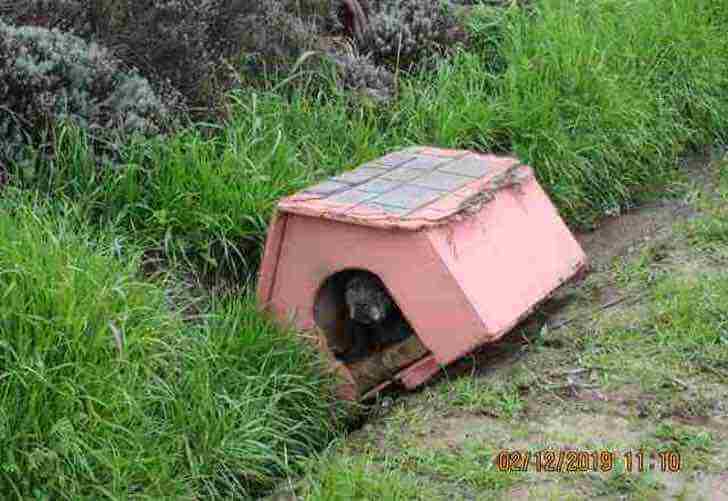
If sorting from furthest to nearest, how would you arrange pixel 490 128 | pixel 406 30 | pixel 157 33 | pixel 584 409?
pixel 406 30 → pixel 490 128 → pixel 157 33 → pixel 584 409

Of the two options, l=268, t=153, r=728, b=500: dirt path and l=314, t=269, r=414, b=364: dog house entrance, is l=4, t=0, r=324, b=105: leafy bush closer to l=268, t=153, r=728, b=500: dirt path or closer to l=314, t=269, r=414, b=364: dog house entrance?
l=314, t=269, r=414, b=364: dog house entrance

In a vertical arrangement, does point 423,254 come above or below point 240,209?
below

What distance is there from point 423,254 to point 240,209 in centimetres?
101

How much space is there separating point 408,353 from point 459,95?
204cm

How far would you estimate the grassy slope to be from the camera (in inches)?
154

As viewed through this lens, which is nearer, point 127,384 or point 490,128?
point 127,384

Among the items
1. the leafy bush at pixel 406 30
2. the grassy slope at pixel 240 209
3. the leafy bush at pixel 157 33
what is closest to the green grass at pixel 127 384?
the grassy slope at pixel 240 209

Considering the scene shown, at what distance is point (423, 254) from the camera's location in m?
4.61

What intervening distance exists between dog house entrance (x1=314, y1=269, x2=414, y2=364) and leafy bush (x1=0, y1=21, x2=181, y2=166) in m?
1.06
